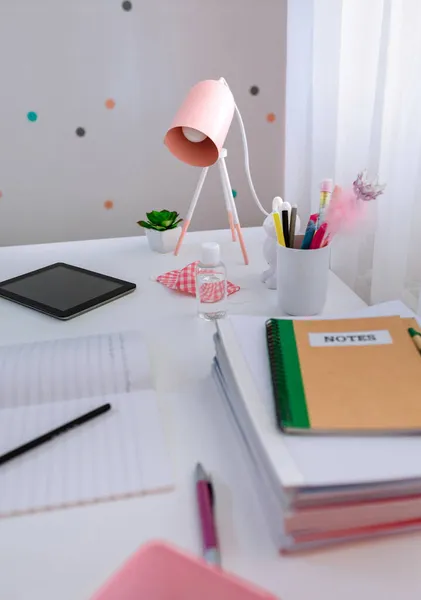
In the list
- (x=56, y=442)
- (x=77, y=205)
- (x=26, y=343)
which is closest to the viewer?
(x=56, y=442)

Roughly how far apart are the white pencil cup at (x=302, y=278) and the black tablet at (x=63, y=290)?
0.26 meters

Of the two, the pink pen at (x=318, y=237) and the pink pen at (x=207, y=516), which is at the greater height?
the pink pen at (x=318, y=237)

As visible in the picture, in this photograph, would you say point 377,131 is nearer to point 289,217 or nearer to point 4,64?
point 289,217

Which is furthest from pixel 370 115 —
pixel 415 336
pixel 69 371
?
pixel 69 371

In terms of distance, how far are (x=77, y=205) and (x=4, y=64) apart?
0.51 metres

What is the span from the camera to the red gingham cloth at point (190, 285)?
2.80ft

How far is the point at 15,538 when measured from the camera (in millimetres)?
450

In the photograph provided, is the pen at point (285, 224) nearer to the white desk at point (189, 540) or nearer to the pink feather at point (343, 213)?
the pink feather at point (343, 213)

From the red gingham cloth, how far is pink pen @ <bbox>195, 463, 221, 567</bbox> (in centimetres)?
38

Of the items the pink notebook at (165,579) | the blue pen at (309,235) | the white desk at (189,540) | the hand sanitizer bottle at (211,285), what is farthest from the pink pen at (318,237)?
the pink notebook at (165,579)

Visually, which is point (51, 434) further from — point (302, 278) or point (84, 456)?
point (302, 278)

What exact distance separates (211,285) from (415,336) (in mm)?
336

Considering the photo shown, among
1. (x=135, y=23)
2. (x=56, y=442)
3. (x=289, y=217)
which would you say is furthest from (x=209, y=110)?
(x=135, y=23)

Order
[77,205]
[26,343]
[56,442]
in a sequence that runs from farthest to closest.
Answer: [77,205] → [26,343] → [56,442]
